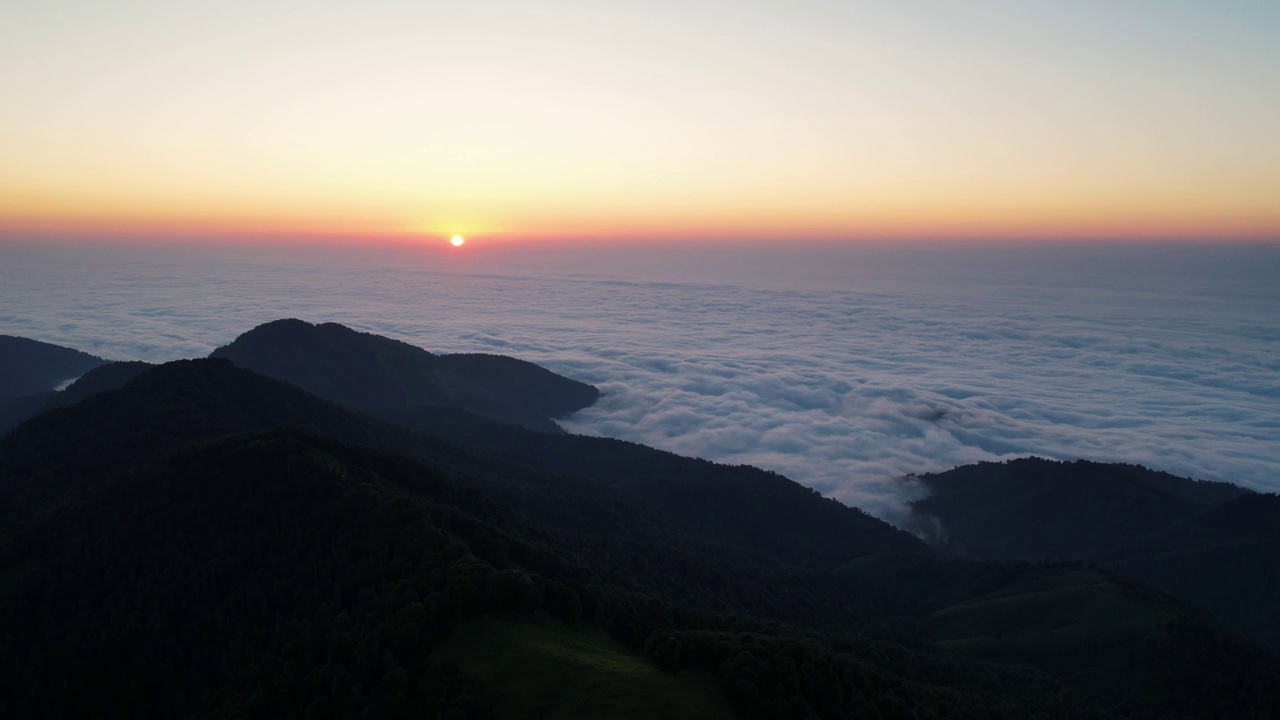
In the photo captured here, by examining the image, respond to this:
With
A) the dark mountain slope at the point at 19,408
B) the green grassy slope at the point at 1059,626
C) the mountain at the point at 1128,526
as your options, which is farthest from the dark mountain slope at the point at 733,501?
the dark mountain slope at the point at 19,408

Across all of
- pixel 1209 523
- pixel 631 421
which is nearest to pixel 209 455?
pixel 1209 523

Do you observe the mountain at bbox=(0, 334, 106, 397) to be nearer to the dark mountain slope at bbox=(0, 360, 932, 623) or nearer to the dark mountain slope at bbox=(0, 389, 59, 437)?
the dark mountain slope at bbox=(0, 389, 59, 437)

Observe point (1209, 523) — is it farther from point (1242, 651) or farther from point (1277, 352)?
point (1277, 352)

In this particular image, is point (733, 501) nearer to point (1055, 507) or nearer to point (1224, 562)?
point (1055, 507)

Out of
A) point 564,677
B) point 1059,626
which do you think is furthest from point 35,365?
point 1059,626

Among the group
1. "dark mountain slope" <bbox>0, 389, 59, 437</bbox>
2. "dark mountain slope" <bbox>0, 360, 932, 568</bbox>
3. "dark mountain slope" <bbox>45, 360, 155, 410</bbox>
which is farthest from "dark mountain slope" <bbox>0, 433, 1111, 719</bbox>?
"dark mountain slope" <bbox>0, 389, 59, 437</bbox>

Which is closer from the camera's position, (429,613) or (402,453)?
(429,613)
